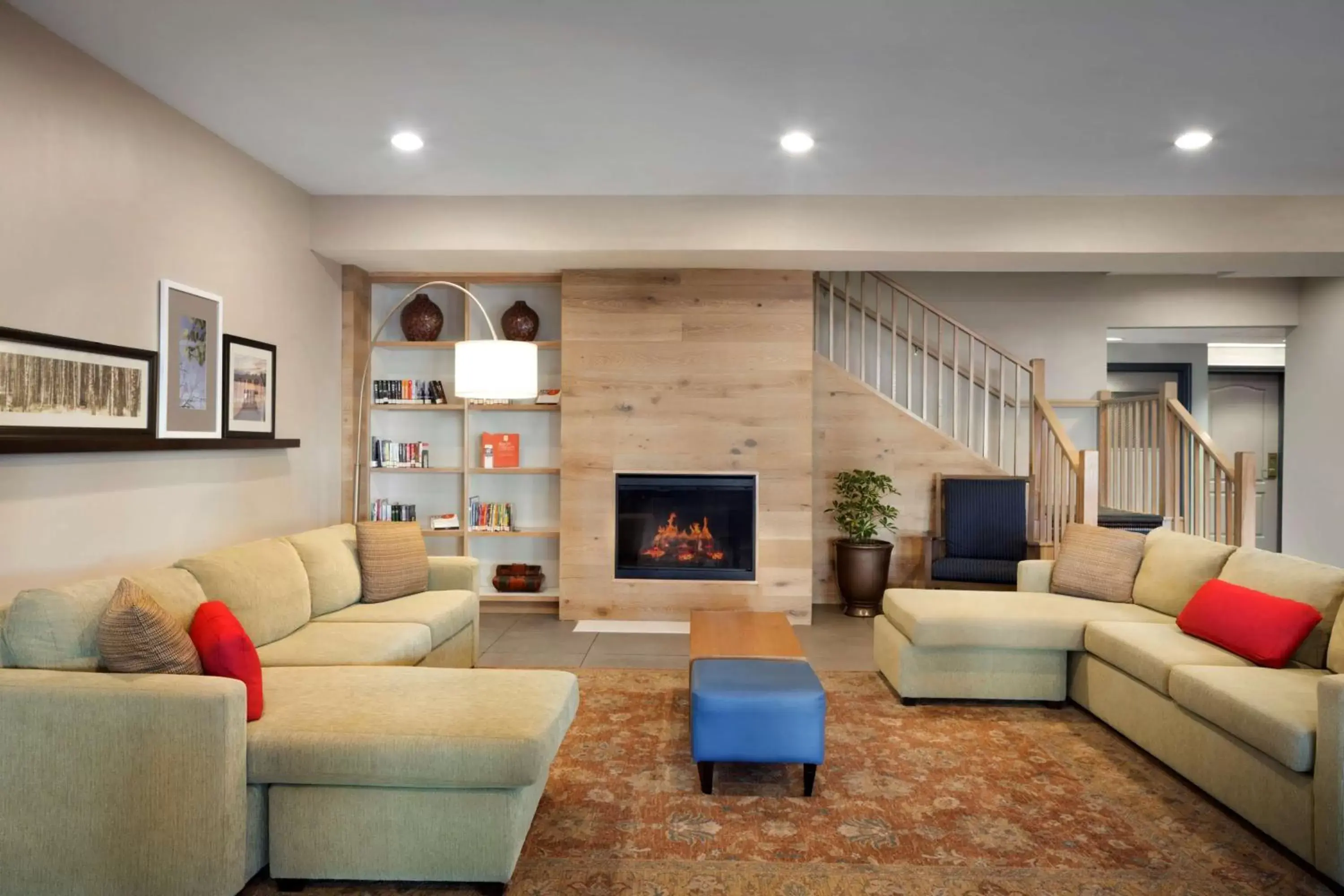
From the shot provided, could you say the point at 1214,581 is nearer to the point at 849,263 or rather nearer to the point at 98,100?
the point at 849,263

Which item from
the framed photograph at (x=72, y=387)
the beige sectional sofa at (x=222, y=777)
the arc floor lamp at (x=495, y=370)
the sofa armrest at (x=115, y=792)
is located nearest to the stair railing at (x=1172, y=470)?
the arc floor lamp at (x=495, y=370)

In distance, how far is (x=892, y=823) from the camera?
276 cm

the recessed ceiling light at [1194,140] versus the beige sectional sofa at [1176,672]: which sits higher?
the recessed ceiling light at [1194,140]

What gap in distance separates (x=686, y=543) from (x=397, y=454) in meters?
2.11

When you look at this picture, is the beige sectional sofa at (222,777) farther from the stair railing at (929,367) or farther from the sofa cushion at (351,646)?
the stair railing at (929,367)

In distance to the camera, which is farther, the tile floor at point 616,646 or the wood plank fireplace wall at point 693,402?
the wood plank fireplace wall at point 693,402

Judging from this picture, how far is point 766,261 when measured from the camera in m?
5.32

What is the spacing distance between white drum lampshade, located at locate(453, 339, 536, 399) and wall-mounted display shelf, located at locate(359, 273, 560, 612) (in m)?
1.90

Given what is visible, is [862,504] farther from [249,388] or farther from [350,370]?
[249,388]

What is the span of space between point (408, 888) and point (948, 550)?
4519mm

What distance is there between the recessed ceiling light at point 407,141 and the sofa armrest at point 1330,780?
4.11 metres

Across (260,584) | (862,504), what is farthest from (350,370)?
(862,504)

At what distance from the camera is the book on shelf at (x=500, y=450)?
5.95 metres

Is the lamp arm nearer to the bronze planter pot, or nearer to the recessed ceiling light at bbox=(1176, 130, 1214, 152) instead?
the bronze planter pot
